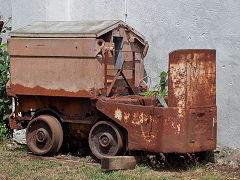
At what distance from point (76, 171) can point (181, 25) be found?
296 cm

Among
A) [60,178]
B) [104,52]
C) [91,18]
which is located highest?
[91,18]

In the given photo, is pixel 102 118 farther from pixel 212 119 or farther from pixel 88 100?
pixel 212 119

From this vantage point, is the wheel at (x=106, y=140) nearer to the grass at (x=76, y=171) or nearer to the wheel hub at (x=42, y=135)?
the grass at (x=76, y=171)

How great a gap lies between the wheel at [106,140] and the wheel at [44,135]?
692 millimetres

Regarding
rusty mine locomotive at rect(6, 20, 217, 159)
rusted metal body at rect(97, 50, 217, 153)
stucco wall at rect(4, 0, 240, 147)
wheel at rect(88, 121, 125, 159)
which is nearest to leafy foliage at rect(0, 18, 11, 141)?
stucco wall at rect(4, 0, 240, 147)

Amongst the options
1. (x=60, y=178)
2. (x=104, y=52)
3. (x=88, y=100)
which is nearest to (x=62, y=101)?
(x=88, y=100)

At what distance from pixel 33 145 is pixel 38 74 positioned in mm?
1230

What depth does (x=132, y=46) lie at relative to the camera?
28.4 feet

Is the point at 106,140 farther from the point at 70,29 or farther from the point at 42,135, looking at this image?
the point at 70,29

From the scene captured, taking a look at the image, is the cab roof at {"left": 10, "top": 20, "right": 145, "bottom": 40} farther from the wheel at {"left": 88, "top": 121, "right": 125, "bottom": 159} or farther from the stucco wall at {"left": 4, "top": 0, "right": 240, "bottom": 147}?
the wheel at {"left": 88, "top": 121, "right": 125, "bottom": 159}

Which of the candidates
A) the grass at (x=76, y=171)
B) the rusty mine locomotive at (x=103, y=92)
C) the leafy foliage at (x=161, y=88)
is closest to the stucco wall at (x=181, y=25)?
the leafy foliage at (x=161, y=88)

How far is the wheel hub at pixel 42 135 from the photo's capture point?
26.8 ft

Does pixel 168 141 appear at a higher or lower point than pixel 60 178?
higher

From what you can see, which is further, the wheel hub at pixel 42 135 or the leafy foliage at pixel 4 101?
the leafy foliage at pixel 4 101
